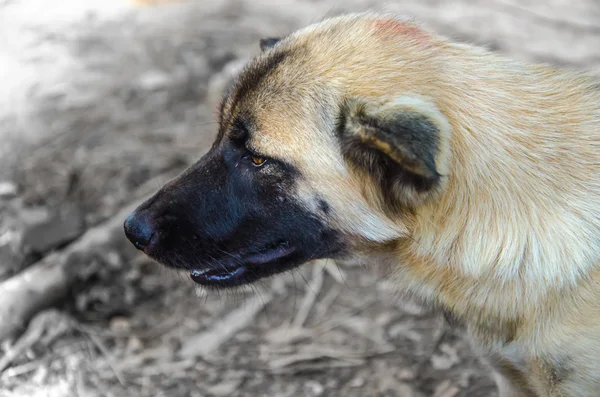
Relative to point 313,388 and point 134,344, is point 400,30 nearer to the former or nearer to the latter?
point 313,388

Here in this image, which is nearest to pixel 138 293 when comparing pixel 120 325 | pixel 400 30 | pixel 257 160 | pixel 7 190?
pixel 120 325

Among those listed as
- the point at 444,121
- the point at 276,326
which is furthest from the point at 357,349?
the point at 444,121

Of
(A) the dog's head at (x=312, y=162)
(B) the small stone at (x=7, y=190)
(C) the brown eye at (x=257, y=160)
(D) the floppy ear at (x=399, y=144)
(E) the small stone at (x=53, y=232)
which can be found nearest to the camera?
(D) the floppy ear at (x=399, y=144)

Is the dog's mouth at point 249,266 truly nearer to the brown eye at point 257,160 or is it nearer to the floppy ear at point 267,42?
the brown eye at point 257,160

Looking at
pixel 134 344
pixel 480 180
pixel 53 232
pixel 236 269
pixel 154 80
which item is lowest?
pixel 134 344

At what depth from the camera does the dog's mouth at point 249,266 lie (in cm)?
318

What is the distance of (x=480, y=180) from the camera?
111 inches

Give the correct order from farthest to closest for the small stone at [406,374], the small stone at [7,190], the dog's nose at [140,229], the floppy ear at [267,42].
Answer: the small stone at [7,190]
the small stone at [406,374]
the floppy ear at [267,42]
the dog's nose at [140,229]

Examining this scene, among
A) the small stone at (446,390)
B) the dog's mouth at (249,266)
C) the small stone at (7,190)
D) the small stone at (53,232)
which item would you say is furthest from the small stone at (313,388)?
the small stone at (7,190)

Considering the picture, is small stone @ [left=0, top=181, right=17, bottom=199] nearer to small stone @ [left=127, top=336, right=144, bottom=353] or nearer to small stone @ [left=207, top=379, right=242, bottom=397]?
small stone @ [left=127, top=336, right=144, bottom=353]

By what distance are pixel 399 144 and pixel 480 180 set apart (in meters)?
0.46

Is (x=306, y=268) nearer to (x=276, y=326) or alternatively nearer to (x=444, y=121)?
(x=276, y=326)

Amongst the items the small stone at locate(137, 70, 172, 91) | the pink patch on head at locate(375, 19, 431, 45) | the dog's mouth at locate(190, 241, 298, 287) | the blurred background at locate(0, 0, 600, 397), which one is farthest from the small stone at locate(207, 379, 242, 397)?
the small stone at locate(137, 70, 172, 91)

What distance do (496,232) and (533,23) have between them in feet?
17.9
